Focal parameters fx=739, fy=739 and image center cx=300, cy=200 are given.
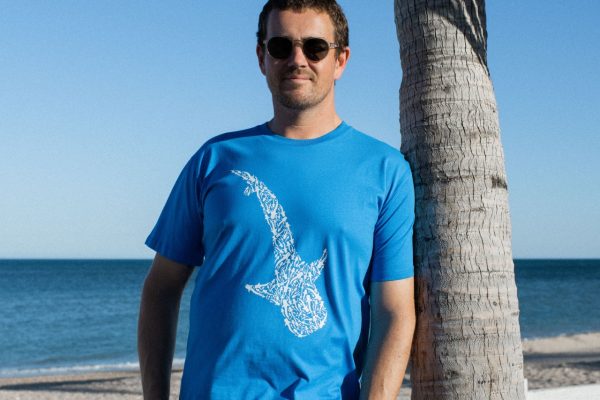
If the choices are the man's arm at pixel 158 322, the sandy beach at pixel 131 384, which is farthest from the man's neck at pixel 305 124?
the sandy beach at pixel 131 384

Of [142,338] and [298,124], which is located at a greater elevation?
[298,124]

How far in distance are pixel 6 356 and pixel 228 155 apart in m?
31.6

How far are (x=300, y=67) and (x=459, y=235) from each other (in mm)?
953

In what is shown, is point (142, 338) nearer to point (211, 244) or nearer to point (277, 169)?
point (211, 244)

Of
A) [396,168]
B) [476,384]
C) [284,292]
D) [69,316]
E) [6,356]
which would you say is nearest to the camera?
[284,292]

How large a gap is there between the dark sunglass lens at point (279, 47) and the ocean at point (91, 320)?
2193cm

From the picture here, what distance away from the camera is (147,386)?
2.86 m

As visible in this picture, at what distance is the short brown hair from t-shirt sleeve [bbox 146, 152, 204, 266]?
0.59m

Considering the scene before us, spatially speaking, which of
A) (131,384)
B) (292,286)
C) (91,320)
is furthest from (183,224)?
(91,320)

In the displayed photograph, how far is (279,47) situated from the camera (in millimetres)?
2811

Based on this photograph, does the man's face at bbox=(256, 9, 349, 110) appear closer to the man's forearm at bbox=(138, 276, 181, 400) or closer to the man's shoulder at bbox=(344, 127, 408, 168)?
the man's shoulder at bbox=(344, 127, 408, 168)

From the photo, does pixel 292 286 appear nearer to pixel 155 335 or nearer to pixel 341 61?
pixel 155 335

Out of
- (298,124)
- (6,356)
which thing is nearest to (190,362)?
(298,124)

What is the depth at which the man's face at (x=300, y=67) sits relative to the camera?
2764 mm
